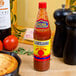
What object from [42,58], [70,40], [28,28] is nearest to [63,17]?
[70,40]

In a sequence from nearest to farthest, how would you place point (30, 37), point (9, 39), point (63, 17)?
point (63, 17)
point (9, 39)
point (30, 37)

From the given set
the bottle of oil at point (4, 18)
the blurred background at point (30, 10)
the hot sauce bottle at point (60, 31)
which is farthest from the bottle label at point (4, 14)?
the hot sauce bottle at point (60, 31)

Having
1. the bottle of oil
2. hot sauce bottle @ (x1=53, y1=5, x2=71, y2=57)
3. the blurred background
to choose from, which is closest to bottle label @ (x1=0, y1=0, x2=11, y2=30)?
the bottle of oil

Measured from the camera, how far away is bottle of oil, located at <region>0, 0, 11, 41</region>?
0.87 m

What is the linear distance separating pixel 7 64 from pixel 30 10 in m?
0.52

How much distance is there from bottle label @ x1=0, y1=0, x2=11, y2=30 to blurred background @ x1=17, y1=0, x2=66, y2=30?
166mm

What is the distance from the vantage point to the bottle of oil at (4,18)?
87 centimetres

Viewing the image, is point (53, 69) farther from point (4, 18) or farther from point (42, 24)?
point (4, 18)

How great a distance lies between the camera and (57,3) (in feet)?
3.24

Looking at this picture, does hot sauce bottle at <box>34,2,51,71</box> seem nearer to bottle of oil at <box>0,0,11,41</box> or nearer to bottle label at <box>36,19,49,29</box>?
bottle label at <box>36,19,49,29</box>

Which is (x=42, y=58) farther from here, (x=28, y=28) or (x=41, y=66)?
(x=28, y=28)

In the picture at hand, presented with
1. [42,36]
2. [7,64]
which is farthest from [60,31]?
[7,64]

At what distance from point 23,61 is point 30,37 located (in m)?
0.22

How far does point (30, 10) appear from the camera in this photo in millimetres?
1034
